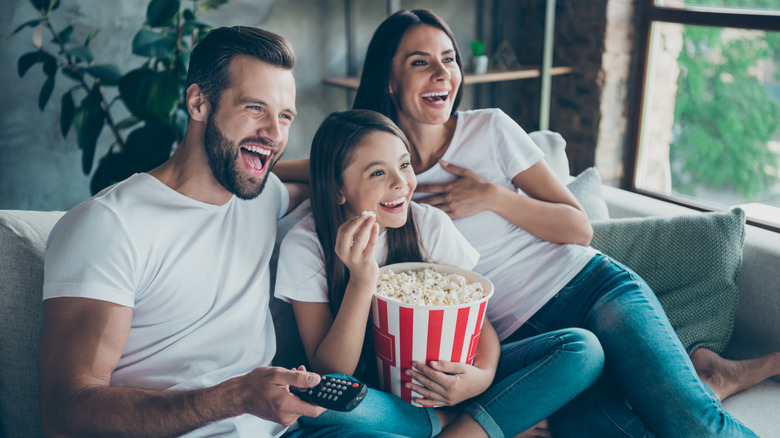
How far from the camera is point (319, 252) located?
4.61ft

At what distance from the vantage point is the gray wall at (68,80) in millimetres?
2828

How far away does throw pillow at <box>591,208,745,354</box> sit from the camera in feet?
5.74

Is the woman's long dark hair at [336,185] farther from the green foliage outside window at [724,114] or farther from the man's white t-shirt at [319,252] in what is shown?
the green foliage outside window at [724,114]

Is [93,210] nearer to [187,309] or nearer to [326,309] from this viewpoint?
[187,309]

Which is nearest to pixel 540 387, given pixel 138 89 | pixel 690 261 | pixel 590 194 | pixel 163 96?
pixel 690 261

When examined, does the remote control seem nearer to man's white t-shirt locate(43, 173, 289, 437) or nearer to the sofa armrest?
man's white t-shirt locate(43, 173, 289, 437)

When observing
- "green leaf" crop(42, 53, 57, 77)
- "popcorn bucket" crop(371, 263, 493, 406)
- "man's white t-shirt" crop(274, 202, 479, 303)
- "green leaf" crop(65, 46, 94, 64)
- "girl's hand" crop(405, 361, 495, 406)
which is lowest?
"girl's hand" crop(405, 361, 495, 406)

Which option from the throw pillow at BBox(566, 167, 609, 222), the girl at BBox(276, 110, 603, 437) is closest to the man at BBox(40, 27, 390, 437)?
the girl at BBox(276, 110, 603, 437)

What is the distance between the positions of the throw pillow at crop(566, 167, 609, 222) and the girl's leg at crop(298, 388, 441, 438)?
2.90ft

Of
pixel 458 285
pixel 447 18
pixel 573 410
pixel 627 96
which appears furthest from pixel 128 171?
pixel 627 96

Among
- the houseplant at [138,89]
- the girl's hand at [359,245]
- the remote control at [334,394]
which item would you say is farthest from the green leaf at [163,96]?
the remote control at [334,394]

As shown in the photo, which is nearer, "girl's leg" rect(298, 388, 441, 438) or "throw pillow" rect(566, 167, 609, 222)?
"girl's leg" rect(298, 388, 441, 438)

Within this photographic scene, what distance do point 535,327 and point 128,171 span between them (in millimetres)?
1716

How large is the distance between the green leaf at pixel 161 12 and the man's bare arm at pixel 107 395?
1587 mm
